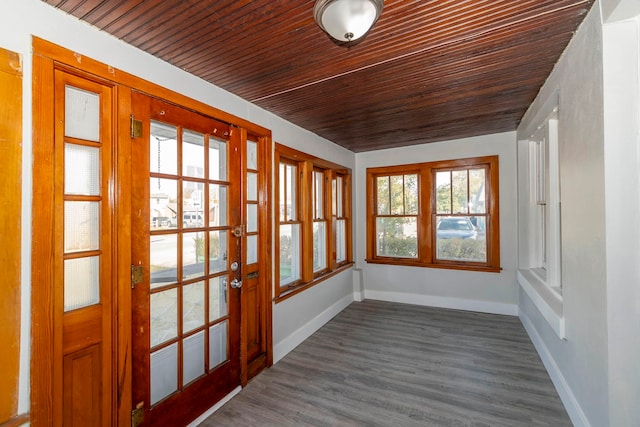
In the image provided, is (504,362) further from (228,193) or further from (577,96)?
(228,193)

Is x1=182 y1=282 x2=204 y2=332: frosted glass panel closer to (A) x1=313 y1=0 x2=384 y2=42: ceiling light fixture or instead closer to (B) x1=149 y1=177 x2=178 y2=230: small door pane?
(B) x1=149 y1=177 x2=178 y2=230: small door pane

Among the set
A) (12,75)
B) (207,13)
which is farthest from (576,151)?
(12,75)

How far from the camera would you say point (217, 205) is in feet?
7.88

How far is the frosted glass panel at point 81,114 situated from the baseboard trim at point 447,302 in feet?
14.6

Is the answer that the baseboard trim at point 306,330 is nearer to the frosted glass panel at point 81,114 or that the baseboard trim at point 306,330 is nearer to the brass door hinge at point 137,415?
the brass door hinge at point 137,415

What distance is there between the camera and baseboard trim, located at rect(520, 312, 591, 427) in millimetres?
1967

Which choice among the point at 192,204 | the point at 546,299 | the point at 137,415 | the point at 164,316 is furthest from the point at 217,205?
the point at 546,299

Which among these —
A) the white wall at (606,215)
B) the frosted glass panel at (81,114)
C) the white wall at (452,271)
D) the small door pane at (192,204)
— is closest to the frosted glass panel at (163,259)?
the small door pane at (192,204)

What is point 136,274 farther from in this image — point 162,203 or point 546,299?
point 546,299

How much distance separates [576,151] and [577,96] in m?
0.35

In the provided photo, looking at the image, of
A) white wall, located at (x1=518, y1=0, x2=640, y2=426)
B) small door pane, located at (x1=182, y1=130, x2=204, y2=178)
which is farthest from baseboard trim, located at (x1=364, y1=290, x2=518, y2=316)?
small door pane, located at (x1=182, y1=130, x2=204, y2=178)

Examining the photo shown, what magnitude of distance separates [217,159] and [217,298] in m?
1.13

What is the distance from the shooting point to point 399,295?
4.88m

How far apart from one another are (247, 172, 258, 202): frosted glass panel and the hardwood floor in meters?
1.67
